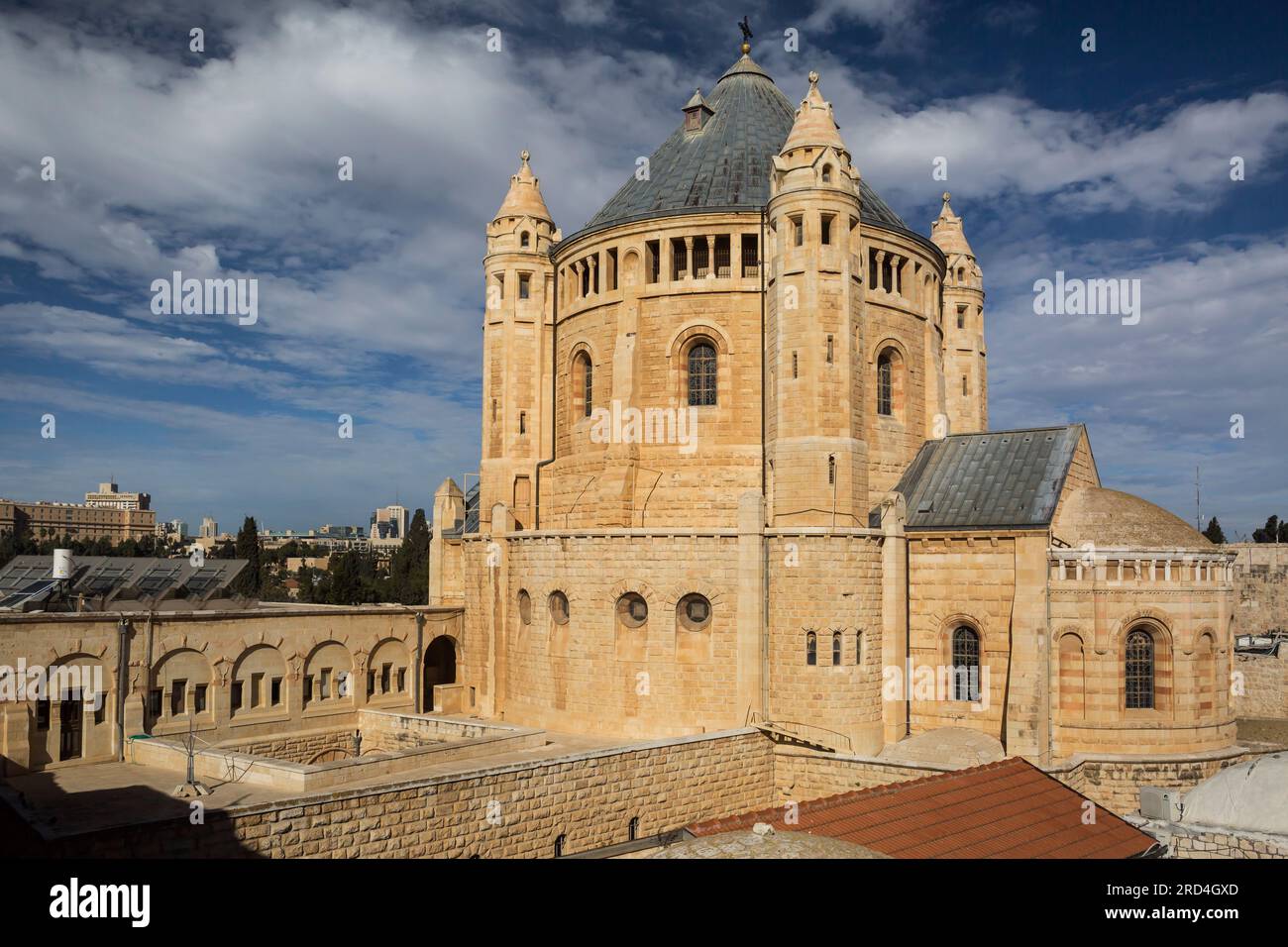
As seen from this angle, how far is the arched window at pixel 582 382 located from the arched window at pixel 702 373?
4.94 meters

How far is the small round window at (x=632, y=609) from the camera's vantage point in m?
32.2

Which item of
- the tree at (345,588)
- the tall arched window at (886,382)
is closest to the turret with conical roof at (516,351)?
the tall arched window at (886,382)

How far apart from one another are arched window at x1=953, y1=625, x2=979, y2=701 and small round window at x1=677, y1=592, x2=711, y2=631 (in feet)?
26.0

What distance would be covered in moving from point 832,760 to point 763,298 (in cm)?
1596

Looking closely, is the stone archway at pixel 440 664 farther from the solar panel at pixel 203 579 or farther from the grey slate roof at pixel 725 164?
the grey slate roof at pixel 725 164

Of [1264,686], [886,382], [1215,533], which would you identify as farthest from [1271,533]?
[886,382]

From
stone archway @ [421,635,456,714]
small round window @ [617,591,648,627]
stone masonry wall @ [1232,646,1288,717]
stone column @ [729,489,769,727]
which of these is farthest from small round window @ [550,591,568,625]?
stone masonry wall @ [1232,646,1288,717]

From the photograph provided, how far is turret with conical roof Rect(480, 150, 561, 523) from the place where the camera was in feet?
133

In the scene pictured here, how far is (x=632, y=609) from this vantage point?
32344 mm

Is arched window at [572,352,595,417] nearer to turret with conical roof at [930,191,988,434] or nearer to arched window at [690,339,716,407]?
arched window at [690,339,716,407]

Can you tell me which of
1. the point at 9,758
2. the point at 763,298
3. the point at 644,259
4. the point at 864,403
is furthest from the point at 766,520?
the point at 9,758
